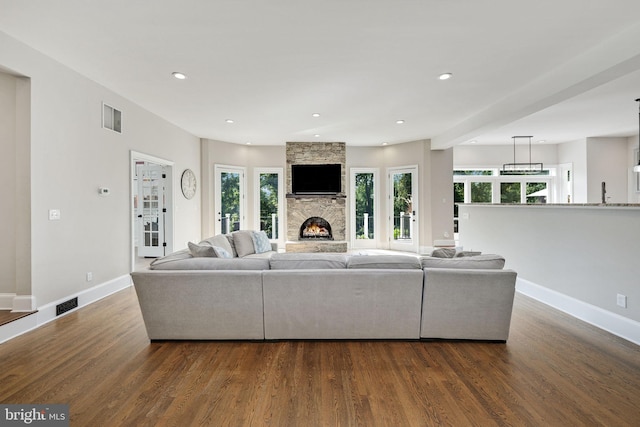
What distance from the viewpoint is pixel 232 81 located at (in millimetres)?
4242

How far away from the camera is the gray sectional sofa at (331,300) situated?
2938 mm

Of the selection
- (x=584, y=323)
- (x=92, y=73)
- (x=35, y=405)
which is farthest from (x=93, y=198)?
(x=584, y=323)

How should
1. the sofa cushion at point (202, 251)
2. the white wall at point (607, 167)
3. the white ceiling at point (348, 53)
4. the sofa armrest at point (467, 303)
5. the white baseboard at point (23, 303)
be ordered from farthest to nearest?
the white wall at point (607, 167) < the sofa cushion at point (202, 251) < the white baseboard at point (23, 303) < the sofa armrest at point (467, 303) < the white ceiling at point (348, 53)

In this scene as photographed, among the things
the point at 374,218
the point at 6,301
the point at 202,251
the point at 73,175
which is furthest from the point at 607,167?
the point at 6,301

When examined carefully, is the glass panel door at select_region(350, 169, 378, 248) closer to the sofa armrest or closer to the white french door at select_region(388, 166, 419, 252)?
the white french door at select_region(388, 166, 419, 252)

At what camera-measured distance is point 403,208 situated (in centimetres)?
872

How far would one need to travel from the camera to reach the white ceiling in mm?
2719

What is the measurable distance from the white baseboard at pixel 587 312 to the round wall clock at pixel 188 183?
6.41 meters

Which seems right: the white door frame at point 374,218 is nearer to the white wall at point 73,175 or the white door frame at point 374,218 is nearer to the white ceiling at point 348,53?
the white ceiling at point 348,53

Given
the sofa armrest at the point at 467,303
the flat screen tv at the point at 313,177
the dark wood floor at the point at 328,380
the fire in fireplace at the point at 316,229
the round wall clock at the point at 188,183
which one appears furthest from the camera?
the fire in fireplace at the point at 316,229

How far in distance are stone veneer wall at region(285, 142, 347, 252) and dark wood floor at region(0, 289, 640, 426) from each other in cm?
545

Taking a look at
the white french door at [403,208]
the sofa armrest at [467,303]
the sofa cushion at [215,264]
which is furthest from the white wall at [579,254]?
the sofa cushion at [215,264]

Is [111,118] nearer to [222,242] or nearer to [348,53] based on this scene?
[222,242]

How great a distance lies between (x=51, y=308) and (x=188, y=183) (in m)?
3.95
